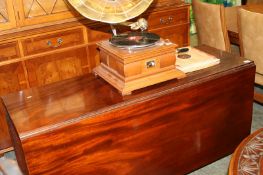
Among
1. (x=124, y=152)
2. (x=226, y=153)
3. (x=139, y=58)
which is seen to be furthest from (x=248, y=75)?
(x=124, y=152)

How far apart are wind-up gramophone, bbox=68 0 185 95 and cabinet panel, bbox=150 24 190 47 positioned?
1.20 m

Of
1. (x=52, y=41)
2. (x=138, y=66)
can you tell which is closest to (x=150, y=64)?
(x=138, y=66)

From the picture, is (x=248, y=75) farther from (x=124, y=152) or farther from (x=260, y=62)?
(x=124, y=152)

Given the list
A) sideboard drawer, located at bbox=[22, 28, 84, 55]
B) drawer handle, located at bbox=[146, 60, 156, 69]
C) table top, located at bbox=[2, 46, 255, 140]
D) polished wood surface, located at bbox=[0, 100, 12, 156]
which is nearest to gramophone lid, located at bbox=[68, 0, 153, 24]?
drawer handle, located at bbox=[146, 60, 156, 69]

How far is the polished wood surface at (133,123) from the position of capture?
60.9 inches

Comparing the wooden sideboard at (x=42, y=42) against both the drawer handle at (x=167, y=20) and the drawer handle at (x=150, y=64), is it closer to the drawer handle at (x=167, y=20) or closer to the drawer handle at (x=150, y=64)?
the drawer handle at (x=167, y=20)

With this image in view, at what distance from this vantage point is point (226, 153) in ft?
7.20

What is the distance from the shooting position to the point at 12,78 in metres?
2.42

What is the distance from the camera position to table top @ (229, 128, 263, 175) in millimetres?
1186

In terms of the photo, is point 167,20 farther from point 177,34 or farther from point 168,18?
point 177,34

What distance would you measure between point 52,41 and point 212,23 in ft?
4.33

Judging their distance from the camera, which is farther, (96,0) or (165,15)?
(165,15)

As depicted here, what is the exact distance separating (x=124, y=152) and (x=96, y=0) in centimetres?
83

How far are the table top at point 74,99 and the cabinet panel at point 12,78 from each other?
0.63 m
